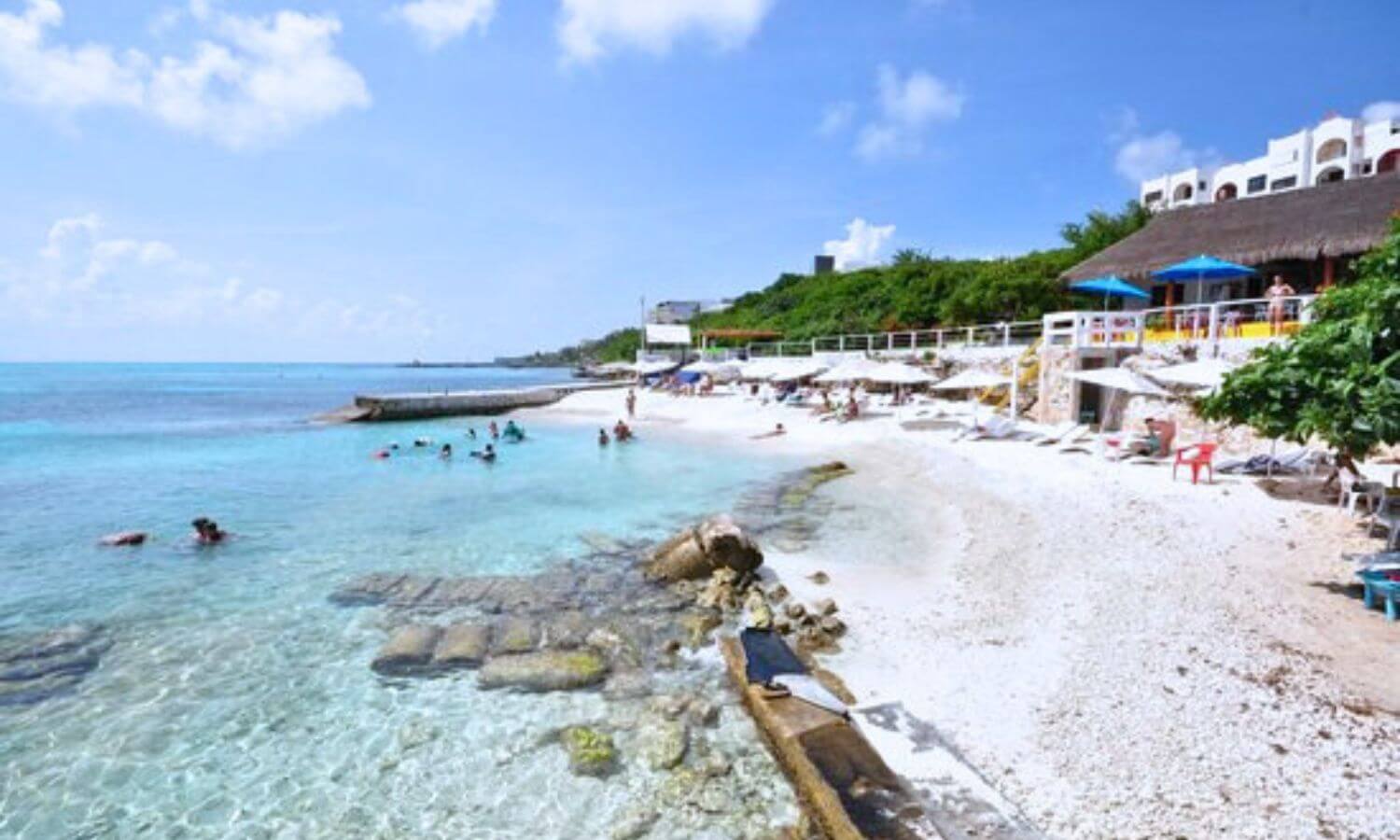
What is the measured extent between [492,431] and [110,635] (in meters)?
19.0

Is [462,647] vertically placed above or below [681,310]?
below

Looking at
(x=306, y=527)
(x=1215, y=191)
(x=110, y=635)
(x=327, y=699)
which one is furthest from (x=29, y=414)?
(x=1215, y=191)

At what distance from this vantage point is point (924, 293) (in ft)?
164

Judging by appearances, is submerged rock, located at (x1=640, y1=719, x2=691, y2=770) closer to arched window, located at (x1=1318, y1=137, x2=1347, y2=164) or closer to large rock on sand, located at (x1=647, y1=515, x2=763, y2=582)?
large rock on sand, located at (x1=647, y1=515, x2=763, y2=582)

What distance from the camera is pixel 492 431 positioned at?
2748 centimetres

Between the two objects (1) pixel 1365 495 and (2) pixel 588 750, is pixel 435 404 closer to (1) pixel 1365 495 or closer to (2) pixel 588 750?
(2) pixel 588 750

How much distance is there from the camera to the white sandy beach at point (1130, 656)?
15.2 feet

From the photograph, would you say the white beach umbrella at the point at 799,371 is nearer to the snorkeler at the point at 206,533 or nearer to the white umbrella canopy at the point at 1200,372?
the white umbrella canopy at the point at 1200,372

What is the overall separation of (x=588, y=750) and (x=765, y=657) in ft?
6.37

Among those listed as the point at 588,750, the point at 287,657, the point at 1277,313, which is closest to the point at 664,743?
the point at 588,750

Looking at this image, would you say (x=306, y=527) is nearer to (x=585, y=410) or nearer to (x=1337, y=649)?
(x=1337, y=649)

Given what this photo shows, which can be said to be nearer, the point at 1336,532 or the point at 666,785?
the point at 666,785

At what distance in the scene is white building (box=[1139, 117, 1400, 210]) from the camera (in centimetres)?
4347

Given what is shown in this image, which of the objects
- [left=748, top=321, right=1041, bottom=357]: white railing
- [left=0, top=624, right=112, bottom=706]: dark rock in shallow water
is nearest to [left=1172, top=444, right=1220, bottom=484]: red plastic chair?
[left=748, top=321, right=1041, bottom=357]: white railing
